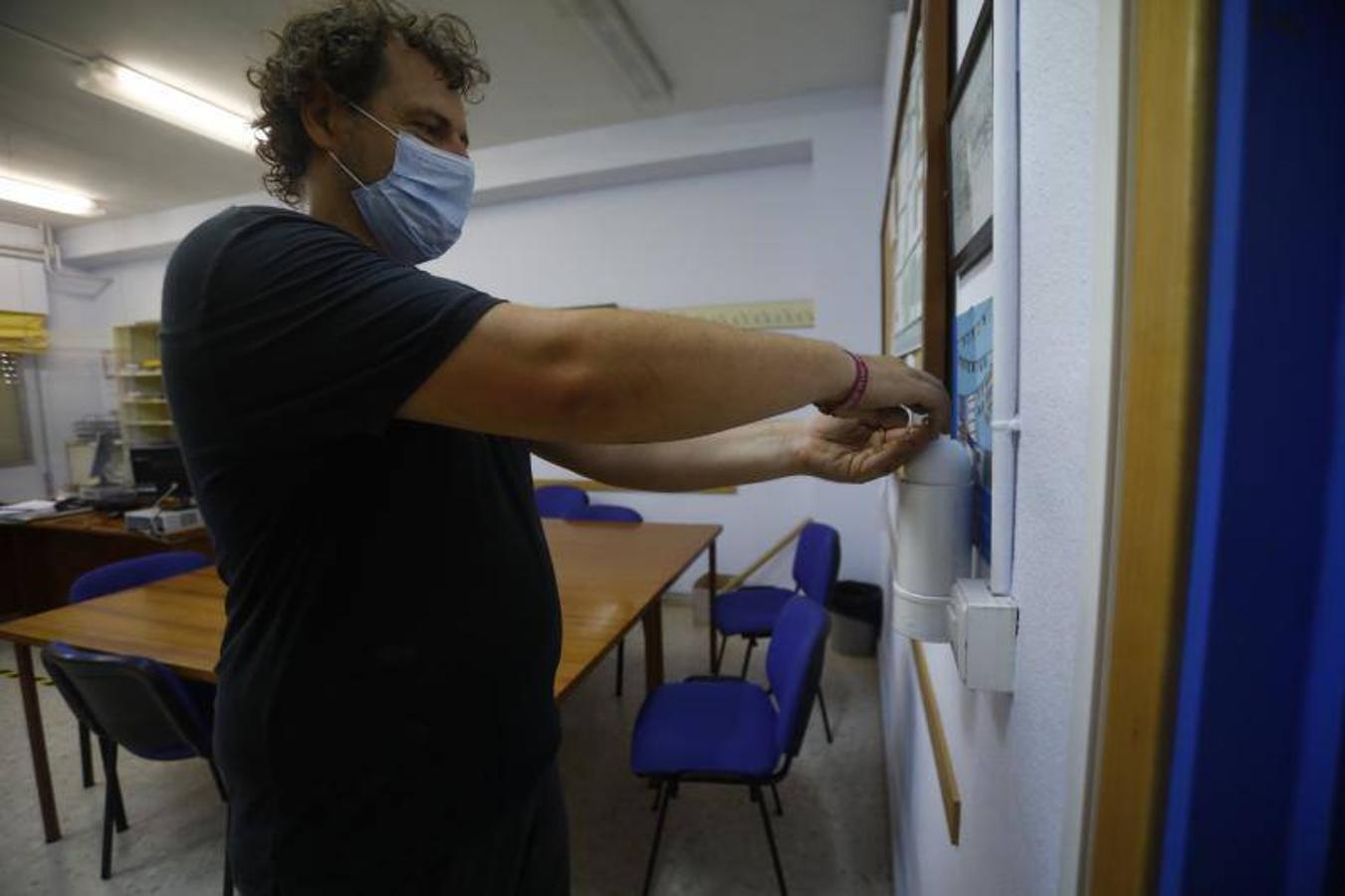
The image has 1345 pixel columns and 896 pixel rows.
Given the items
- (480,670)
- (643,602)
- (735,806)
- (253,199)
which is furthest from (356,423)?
(253,199)

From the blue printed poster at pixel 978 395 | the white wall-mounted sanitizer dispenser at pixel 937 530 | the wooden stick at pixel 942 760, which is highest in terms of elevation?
the blue printed poster at pixel 978 395

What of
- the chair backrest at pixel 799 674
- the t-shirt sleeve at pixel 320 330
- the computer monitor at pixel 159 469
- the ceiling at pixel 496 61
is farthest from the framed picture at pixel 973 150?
the computer monitor at pixel 159 469

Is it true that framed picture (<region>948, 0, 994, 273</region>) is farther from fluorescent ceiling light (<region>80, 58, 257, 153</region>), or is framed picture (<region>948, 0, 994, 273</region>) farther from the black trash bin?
fluorescent ceiling light (<region>80, 58, 257, 153</region>)

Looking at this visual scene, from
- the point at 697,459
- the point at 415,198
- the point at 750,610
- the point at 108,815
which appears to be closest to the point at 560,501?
the point at 750,610

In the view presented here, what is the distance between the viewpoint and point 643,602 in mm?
1938

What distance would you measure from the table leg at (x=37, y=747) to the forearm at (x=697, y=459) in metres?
2.25

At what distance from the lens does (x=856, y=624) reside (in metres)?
3.12

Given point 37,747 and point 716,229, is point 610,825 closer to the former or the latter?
point 37,747

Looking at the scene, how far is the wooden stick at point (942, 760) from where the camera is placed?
869 mm

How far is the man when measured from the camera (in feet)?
1.75

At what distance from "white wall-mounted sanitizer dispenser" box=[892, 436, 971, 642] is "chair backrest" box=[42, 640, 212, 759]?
1.90 meters

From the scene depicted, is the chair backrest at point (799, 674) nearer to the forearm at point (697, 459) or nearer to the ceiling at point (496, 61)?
the forearm at point (697, 459)

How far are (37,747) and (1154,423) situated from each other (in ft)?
10.5

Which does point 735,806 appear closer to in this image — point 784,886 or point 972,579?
point 784,886
